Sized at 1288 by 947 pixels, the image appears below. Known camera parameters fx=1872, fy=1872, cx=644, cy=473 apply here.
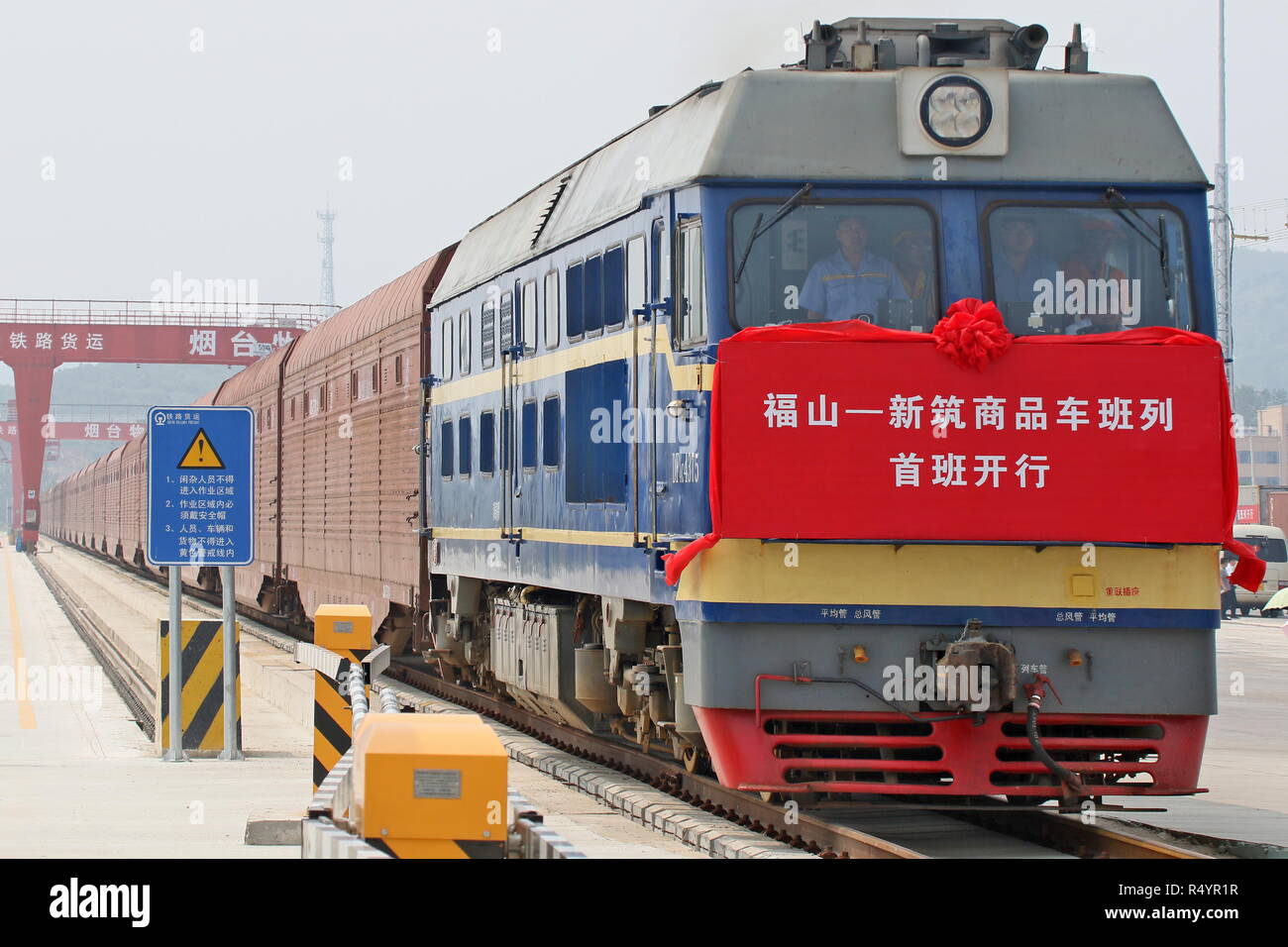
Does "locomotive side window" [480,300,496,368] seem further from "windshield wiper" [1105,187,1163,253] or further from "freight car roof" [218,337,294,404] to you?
"freight car roof" [218,337,294,404]

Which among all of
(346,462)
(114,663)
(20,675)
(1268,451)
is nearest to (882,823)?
(346,462)

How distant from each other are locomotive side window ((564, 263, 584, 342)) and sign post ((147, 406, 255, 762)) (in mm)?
2559

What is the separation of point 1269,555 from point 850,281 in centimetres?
3873

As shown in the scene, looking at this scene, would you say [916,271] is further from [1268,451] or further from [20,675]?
[1268,451]

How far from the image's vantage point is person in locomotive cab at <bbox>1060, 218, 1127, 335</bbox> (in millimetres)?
9305

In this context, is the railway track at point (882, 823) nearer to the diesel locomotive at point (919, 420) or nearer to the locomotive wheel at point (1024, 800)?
the locomotive wheel at point (1024, 800)

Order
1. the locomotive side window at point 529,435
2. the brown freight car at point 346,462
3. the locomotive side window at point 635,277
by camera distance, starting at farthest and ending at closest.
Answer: the brown freight car at point 346,462 < the locomotive side window at point 529,435 < the locomotive side window at point 635,277

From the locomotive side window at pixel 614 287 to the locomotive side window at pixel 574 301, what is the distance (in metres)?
0.66

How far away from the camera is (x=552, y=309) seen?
12484 millimetres

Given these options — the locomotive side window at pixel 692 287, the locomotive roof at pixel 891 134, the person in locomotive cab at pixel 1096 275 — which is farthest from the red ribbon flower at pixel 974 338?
the locomotive side window at pixel 692 287

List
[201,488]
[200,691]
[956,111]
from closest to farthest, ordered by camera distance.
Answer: [956,111] → [201,488] → [200,691]

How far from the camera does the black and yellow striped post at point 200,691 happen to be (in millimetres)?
13695

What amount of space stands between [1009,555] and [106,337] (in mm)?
60732
